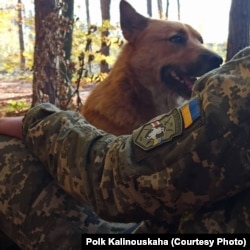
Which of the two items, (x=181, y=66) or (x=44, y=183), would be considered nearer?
(x=44, y=183)

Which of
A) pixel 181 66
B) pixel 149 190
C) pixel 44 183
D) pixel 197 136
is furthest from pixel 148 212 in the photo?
pixel 181 66

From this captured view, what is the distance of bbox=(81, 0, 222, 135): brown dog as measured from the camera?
3.36 metres

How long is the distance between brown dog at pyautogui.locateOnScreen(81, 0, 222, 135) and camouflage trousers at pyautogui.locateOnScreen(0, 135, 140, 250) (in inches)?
58.0

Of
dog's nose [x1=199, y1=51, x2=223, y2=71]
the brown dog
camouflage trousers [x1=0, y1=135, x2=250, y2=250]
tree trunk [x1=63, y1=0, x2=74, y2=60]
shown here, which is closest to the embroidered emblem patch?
camouflage trousers [x1=0, y1=135, x2=250, y2=250]

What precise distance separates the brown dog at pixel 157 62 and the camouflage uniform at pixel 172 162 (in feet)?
5.38

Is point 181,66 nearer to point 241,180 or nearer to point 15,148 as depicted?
point 15,148

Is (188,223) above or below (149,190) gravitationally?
below

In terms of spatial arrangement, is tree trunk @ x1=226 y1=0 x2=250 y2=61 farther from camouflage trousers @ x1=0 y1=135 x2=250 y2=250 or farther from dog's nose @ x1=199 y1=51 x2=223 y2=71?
camouflage trousers @ x1=0 y1=135 x2=250 y2=250

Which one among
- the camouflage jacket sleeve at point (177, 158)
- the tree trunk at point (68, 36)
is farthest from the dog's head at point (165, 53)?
the tree trunk at point (68, 36)

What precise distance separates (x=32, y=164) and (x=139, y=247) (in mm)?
607

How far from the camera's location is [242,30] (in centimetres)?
579

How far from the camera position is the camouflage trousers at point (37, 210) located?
69.4 inches

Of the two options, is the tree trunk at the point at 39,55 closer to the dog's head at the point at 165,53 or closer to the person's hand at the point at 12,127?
the dog's head at the point at 165,53

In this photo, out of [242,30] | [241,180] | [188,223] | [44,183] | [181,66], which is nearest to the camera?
[241,180]
